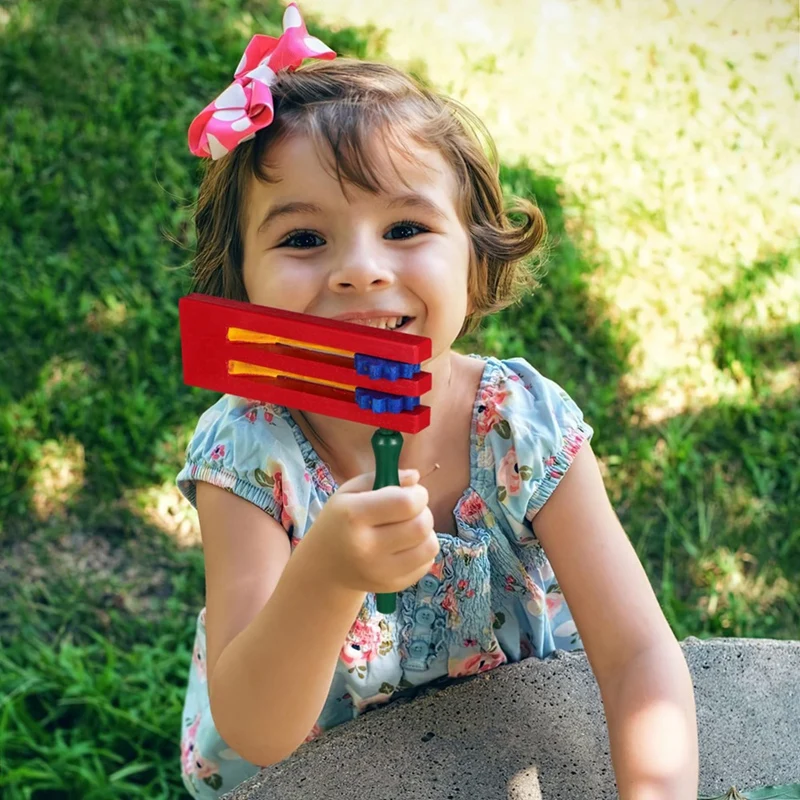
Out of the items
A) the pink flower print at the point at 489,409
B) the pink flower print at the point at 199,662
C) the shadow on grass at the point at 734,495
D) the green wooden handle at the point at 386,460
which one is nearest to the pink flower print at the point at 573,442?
the pink flower print at the point at 489,409

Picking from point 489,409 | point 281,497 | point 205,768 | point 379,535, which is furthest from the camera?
point 205,768

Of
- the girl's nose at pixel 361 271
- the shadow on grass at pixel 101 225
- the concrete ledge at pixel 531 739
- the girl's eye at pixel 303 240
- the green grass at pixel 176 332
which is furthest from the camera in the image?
the shadow on grass at pixel 101 225

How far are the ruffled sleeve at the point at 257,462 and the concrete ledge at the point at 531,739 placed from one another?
1.15 ft

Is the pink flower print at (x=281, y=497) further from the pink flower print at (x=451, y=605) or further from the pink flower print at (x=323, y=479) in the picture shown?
the pink flower print at (x=451, y=605)

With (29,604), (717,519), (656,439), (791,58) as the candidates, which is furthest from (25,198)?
(791,58)

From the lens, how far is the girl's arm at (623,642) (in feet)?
5.16

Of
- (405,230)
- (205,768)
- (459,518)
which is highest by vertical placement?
(405,230)

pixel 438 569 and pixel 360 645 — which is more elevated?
pixel 438 569

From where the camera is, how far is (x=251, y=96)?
1.61 meters

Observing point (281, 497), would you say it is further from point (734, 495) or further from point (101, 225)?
point (101, 225)

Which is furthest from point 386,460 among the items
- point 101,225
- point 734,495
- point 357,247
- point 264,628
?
point 101,225

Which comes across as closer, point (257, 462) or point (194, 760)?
point (257, 462)

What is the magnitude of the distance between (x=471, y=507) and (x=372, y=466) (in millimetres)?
167

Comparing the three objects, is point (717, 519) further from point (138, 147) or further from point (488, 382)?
point (138, 147)
